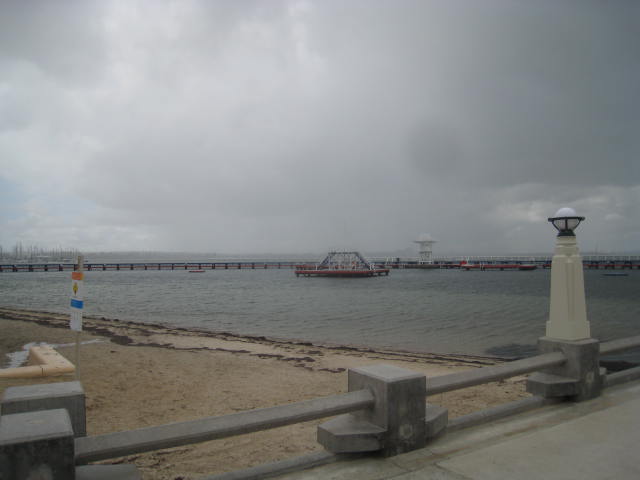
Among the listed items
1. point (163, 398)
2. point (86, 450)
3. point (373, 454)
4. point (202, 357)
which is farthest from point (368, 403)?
point (202, 357)

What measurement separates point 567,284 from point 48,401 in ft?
16.9

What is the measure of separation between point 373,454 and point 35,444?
237cm

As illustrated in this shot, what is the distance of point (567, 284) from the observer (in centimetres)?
525

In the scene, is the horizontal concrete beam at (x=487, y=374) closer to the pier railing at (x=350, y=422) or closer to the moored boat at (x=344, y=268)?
the pier railing at (x=350, y=422)

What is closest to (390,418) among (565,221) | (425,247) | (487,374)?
(487,374)

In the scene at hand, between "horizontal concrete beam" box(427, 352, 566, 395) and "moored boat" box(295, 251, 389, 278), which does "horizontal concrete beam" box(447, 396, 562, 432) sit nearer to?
"horizontal concrete beam" box(427, 352, 566, 395)

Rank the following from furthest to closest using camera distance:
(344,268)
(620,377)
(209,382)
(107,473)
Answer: (344,268), (209,382), (620,377), (107,473)

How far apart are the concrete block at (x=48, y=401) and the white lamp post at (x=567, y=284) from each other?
4.86 m

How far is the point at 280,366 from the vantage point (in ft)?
45.5

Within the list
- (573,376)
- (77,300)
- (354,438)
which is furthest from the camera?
(77,300)

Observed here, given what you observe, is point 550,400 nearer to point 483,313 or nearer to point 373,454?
point 373,454

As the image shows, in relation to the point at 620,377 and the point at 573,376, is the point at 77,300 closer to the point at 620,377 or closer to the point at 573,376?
the point at 573,376

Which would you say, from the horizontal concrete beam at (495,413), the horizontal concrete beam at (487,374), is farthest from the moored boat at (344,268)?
the horizontal concrete beam at (495,413)

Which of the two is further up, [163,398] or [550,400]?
[550,400]
